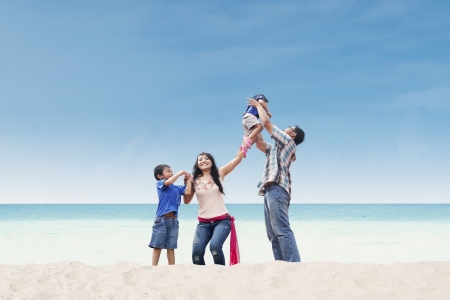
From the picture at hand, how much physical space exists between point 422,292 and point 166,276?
2373 millimetres

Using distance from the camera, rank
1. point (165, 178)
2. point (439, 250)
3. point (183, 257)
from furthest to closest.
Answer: point (439, 250)
point (183, 257)
point (165, 178)

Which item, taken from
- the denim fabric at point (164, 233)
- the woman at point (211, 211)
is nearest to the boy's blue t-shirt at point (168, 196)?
the denim fabric at point (164, 233)

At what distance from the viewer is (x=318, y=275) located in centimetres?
400

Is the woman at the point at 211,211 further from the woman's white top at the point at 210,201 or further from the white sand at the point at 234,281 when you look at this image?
the white sand at the point at 234,281

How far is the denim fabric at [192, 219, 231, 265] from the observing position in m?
4.51

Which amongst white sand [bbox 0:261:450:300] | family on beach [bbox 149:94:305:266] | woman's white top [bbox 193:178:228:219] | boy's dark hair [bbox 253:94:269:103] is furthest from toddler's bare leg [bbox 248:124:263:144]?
white sand [bbox 0:261:450:300]

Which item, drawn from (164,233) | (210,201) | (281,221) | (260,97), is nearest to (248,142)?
(260,97)

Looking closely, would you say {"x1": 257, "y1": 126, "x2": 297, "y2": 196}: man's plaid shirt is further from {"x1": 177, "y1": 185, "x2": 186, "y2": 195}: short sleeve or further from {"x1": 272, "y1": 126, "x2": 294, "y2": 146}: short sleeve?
{"x1": 177, "y1": 185, "x2": 186, "y2": 195}: short sleeve

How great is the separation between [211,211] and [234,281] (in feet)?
3.43

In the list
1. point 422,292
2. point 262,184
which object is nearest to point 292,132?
point 262,184

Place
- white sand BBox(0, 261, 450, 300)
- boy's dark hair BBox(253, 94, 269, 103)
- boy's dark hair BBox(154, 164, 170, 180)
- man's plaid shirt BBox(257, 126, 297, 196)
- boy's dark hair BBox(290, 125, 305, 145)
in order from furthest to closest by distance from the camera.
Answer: boy's dark hair BBox(154, 164, 170, 180) < boy's dark hair BBox(290, 125, 305, 145) < boy's dark hair BBox(253, 94, 269, 103) < man's plaid shirt BBox(257, 126, 297, 196) < white sand BBox(0, 261, 450, 300)

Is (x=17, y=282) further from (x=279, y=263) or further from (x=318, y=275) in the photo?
(x=318, y=275)

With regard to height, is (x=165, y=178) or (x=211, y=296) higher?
(x=165, y=178)

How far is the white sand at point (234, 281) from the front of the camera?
11.7 ft
